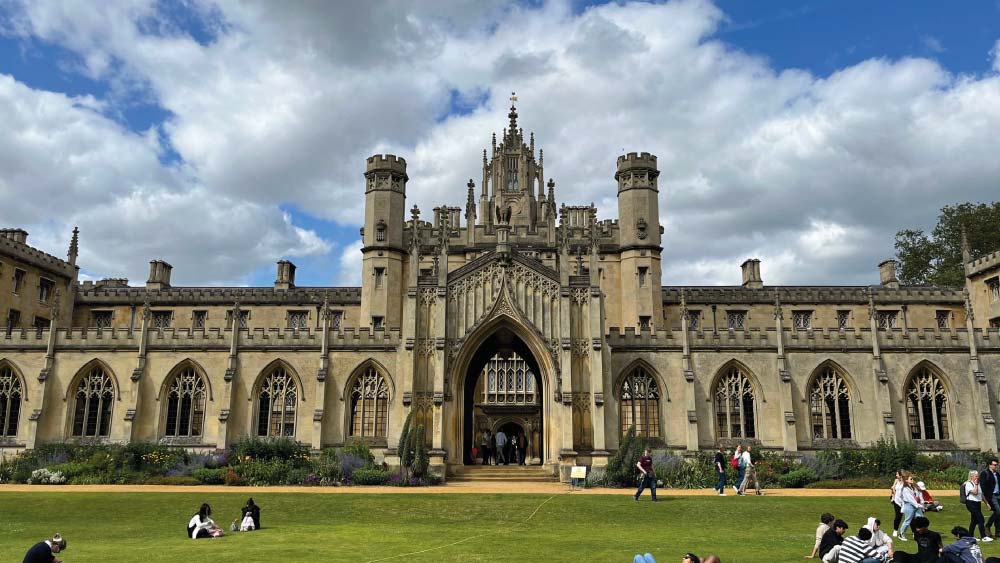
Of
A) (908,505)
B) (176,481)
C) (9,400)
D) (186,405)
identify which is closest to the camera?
(908,505)

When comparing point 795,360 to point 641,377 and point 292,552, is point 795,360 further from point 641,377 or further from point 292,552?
point 292,552

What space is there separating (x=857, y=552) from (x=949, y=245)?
53.8 m

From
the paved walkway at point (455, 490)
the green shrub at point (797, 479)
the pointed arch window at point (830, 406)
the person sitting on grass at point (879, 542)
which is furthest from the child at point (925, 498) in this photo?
the pointed arch window at point (830, 406)

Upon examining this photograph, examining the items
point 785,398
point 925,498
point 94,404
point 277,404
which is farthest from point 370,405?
point 925,498

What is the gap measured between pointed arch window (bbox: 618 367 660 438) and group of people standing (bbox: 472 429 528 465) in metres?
5.69

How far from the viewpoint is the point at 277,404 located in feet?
120

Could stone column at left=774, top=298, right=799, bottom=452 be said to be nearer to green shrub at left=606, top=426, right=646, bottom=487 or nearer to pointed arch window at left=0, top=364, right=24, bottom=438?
green shrub at left=606, top=426, right=646, bottom=487

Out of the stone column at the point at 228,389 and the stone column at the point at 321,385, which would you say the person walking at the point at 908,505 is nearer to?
the stone column at the point at 321,385

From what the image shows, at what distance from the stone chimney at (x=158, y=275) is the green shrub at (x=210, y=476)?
27125mm

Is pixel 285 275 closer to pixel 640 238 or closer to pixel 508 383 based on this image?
pixel 508 383

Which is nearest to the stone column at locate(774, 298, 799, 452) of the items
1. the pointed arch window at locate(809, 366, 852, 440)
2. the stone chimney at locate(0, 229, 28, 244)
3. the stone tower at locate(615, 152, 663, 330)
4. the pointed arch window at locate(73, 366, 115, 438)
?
the pointed arch window at locate(809, 366, 852, 440)

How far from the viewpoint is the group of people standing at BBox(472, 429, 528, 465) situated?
38562 millimetres

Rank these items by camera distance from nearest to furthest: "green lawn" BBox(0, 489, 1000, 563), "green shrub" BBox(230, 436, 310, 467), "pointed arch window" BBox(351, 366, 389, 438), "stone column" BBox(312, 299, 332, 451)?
"green lawn" BBox(0, 489, 1000, 563)
"green shrub" BBox(230, 436, 310, 467)
"stone column" BBox(312, 299, 332, 451)
"pointed arch window" BBox(351, 366, 389, 438)

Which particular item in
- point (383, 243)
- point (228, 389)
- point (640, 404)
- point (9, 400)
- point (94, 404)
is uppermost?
point (383, 243)
